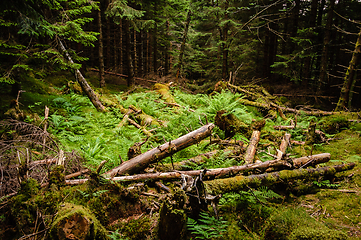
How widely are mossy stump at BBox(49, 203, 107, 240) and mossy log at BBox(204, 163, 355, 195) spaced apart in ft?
4.98

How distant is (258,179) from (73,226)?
260 cm

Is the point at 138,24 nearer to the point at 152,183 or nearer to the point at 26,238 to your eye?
the point at 152,183

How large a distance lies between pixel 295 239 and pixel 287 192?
1.44m

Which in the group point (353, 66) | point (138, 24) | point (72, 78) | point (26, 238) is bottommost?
point (26, 238)

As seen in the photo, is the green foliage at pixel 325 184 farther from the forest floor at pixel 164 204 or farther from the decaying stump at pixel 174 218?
the decaying stump at pixel 174 218

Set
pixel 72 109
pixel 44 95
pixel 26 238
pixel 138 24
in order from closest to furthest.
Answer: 1. pixel 26 238
2. pixel 72 109
3. pixel 44 95
4. pixel 138 24

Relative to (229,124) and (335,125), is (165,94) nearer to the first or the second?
(229,124)

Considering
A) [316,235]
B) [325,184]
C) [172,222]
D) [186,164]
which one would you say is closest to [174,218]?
[172,222]

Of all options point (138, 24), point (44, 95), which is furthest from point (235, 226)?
point (138, 24)

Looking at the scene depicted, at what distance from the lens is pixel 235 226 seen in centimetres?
230

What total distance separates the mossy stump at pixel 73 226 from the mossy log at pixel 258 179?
1.52 metres

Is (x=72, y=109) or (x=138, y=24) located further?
(x=138, y=24)

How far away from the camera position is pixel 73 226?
70.1 inches

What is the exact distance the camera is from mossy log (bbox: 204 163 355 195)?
2693 mm
